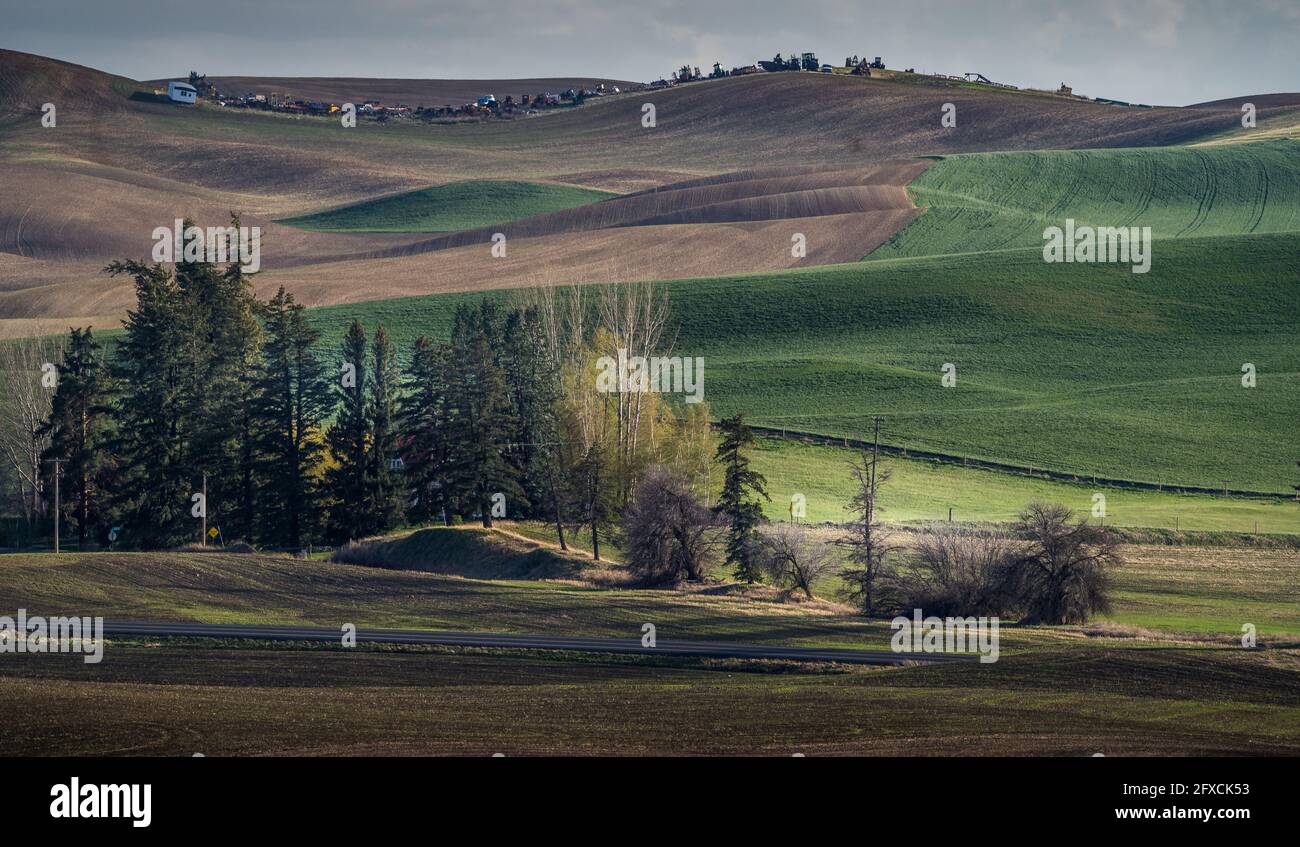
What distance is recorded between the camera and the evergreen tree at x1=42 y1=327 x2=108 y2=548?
87.9m

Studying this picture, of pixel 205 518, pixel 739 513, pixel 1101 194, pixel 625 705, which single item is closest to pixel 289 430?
pixel 205 518

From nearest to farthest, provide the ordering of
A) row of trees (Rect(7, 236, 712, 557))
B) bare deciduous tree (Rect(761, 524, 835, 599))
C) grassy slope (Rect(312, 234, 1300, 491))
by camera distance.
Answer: bare deciduous tree (Rect(761, 524, 835, 599)), row of trees (Rect(7, 236, 712, 557)), grassy slope (Rect(312, 234, 1300, 491))

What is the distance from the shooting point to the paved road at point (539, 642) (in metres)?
51.5

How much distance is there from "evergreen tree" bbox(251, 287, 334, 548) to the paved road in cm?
2713

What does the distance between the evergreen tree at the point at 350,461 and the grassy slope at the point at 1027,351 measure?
30.1 meters

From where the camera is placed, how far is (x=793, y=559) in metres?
66.7

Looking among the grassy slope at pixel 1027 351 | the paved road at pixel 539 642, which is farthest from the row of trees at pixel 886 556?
the grassy slope at pixel 1027 351

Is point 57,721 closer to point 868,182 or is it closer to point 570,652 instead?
point 570,652

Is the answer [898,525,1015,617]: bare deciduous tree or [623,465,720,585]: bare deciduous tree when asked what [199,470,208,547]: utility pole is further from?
[898,525,1015,617]: bare deciduous tree

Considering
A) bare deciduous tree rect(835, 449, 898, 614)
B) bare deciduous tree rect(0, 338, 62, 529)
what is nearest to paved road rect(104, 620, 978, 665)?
bare deciduous tree rect(835, 449, 898, 614)

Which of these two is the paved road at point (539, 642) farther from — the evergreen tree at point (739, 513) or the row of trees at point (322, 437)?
the row of trees at point (322, 437)

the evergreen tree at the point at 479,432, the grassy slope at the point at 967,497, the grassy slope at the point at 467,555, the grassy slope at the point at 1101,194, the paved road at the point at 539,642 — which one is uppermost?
the grassy slope at the point at 1101,194
